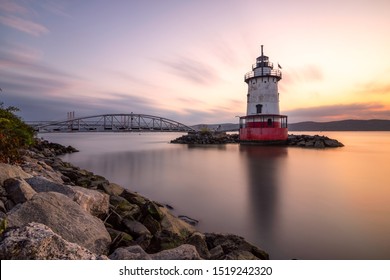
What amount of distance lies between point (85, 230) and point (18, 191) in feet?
4.39

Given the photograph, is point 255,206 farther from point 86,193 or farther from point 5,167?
point 5,167

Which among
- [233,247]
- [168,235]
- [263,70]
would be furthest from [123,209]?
[263,70]

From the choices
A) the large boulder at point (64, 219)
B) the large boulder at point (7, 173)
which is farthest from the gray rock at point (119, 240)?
the large boulder at point (7, 173)

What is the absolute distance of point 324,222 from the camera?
19.3 feet

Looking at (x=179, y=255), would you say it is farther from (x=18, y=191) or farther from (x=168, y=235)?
(x=18, y=191)

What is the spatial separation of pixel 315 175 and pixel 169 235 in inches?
442

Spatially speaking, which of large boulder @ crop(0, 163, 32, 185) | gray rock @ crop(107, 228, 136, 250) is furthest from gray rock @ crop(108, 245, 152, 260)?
large boulder @ crop(0, 163, 32, 185)

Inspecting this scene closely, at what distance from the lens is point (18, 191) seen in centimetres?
342

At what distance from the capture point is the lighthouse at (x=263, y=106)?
2938 centimetres

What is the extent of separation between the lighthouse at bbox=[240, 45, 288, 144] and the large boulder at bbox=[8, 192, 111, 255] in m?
28.3

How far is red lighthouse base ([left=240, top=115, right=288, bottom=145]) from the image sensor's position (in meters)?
30.0

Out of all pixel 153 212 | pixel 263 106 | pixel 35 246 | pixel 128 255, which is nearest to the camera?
pixel 35 246

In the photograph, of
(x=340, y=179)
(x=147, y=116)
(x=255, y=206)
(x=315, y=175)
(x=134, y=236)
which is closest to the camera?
(x=134, y=236)
